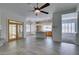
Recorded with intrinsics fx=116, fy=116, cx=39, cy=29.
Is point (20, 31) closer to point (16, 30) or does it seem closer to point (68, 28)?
point (16, 30)

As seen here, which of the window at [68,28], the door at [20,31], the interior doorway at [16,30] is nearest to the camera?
the window at [68,28]

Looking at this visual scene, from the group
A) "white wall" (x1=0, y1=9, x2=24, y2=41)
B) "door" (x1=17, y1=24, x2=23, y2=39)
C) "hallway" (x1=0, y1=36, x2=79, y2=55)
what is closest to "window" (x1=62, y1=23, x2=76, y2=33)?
"hallway" (x1=0, y1=36, x2=79, y2=55)

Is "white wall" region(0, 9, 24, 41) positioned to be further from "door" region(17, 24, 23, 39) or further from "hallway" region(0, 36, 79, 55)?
"door" region(17, 24, 23, 39)

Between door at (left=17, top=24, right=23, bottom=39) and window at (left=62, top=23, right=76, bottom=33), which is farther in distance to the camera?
door at (left=17, top=24, right=23, bottom=39)

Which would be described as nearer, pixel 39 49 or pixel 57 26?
pixel 39 49

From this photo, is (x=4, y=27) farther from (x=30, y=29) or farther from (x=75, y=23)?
(x=30, y=29)

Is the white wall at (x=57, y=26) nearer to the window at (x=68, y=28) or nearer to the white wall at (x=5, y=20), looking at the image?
the window at (x=68, y=28)

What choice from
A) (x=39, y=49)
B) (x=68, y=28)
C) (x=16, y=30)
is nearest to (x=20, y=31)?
(x=16, y=30)

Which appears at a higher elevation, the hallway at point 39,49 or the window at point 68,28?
the window at point 68,28

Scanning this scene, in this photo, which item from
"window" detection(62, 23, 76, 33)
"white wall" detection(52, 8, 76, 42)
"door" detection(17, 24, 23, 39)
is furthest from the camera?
"door" detection(17, 24, 23, 39)

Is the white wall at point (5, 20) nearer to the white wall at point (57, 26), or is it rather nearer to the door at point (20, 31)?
the door at point (20, 31)

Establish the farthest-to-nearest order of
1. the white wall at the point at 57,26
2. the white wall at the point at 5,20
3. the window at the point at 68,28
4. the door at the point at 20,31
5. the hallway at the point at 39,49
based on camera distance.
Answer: the door at the point at 20,31, the white wall at the point at 57,26, the white wall at the point at 5,20, the window at the point at 68,28, the hallway at the point at 39,49

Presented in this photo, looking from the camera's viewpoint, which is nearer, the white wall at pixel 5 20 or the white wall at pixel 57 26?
the white wall at pixel 5 20

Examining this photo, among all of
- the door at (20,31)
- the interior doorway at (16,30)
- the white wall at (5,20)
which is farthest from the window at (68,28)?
the door at (20,31)
